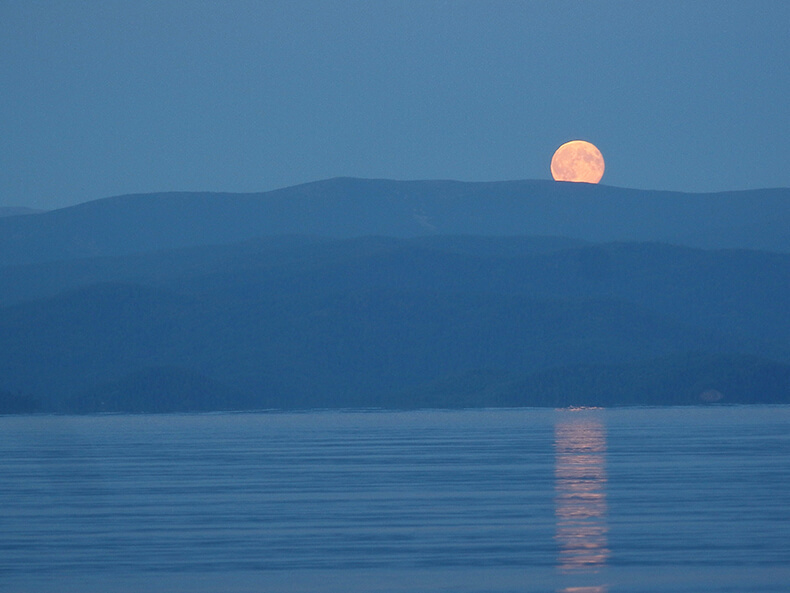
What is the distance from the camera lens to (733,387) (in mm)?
157250

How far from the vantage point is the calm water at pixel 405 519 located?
80.7 feet

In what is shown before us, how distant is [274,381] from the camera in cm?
19150

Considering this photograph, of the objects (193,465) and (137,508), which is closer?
(137,508)

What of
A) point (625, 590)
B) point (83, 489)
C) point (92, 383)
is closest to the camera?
point (625, 590)

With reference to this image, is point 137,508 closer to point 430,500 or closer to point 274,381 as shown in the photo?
point 430,500

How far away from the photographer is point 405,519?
Result: 31938 millimetres

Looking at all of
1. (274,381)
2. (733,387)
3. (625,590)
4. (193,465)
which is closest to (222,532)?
(625,590)

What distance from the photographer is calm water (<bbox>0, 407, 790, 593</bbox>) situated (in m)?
24.6

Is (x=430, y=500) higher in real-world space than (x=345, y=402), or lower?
lower

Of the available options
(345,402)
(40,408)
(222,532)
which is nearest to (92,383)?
(40,408)

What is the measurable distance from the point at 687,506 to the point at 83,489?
670 inches

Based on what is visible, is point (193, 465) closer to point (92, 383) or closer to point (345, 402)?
point (345, 402)

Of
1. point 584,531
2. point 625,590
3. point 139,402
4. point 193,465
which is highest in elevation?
point 139,402

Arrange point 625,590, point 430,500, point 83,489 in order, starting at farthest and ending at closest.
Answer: point 83,489 < point 430,500 < point 625,590
